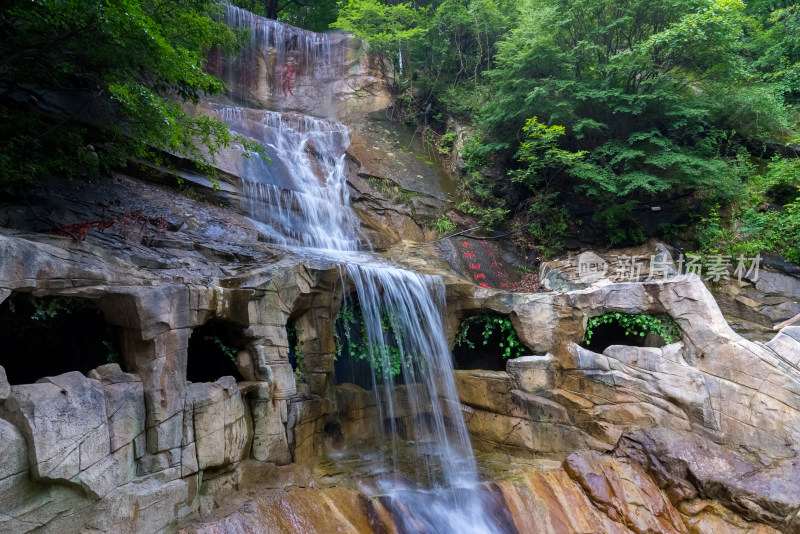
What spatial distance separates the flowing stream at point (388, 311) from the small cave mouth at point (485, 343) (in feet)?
3.09

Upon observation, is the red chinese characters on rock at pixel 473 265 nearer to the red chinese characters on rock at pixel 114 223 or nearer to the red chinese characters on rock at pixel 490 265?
the red chinese characters on rock at pixel 490 265

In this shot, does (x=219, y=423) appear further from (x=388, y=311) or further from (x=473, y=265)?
Answer: (x=473, y=265)

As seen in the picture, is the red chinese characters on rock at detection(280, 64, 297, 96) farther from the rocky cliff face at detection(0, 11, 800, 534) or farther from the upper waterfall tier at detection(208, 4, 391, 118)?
the rocky cliff face at detection(0, 11, 800, 534)

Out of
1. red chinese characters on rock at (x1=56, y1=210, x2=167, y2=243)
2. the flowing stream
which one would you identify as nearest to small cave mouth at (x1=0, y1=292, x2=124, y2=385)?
red chinese characters on rock at (x1=56, y1=210, x2=167, y2=243)

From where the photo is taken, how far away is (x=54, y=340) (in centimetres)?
618

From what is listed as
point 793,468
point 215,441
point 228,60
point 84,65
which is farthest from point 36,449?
point 228,60

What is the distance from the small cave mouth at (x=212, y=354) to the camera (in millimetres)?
6820

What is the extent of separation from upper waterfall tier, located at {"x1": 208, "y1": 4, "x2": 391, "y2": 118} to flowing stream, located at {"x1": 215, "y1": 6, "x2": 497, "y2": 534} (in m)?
2.41

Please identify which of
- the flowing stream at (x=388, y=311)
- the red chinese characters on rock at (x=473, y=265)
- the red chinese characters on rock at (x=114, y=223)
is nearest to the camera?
the red chinese characters on rock at (x=114, y=223)

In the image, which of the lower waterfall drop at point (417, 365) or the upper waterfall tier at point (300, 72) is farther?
the upper waterfall tier at point (300, 72)

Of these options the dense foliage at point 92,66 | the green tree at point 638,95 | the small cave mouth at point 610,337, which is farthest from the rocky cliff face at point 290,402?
the green tree at point 638,95

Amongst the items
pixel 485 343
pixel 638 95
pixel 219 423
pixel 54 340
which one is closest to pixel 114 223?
pixel 54 340

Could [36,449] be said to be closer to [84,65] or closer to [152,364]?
[152,364]

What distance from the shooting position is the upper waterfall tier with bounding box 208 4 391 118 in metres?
16.0
